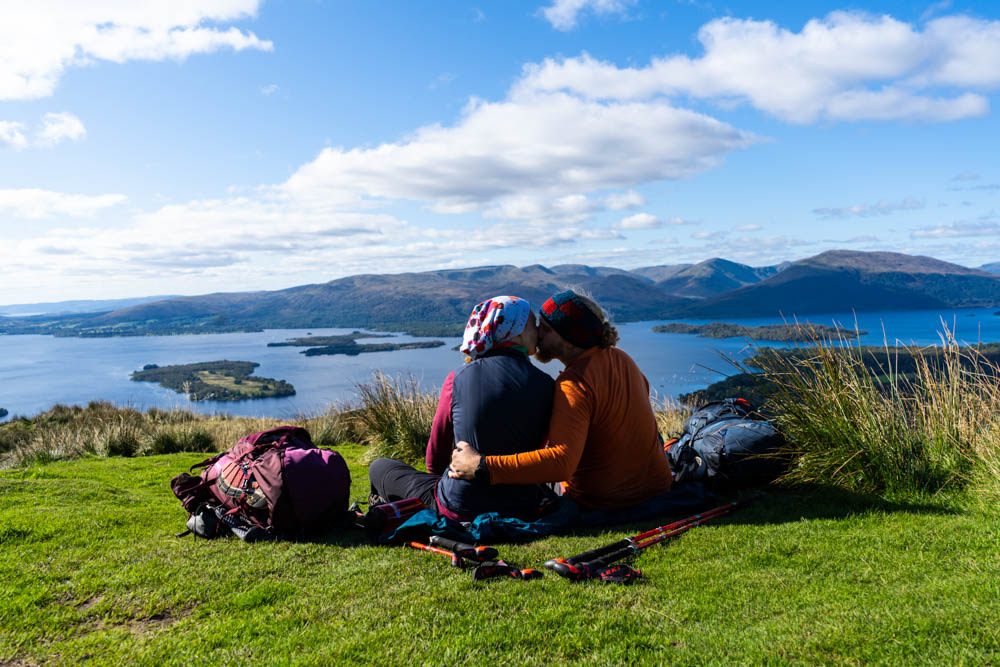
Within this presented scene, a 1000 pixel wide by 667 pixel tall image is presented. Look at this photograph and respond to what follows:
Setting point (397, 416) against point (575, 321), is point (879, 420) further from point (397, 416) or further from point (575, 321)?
point (397, 416)

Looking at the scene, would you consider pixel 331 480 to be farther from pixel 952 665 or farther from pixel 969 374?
pixel 969 374

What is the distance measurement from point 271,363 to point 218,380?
1876 cm

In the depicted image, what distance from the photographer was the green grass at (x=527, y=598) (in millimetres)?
2209

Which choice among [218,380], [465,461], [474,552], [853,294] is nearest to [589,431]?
[465,461]

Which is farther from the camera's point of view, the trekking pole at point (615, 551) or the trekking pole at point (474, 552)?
the trekking pole at point (474, 552)

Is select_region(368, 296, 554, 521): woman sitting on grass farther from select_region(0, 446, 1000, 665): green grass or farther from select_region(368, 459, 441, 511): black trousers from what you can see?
select_region(0, 446, 1000, 665): green grass

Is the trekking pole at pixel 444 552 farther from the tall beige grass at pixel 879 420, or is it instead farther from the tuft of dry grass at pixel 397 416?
the tuft of dry grass at pixel 397 416

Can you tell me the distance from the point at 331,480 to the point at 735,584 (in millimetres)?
2581

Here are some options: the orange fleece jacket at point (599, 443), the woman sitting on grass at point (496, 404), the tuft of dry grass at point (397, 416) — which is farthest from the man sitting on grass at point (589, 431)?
the tuft of dry grass at point (397, 416)

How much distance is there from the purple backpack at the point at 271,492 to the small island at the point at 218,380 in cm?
3729

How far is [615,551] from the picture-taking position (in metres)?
3.32

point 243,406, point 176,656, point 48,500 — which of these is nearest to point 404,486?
point 176,656

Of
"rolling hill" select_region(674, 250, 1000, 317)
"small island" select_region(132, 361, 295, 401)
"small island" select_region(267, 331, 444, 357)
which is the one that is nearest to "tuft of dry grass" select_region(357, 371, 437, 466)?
"small island" select_region(132, 361, 295, 401)

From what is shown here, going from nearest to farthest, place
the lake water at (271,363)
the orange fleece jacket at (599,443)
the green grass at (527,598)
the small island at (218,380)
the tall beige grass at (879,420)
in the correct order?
the green grass at (527,598) → the orange fleece jacket at (599,443) → the tall beige grass at (879,420) → the lake water at (271,363) → the small island at (218,380)
